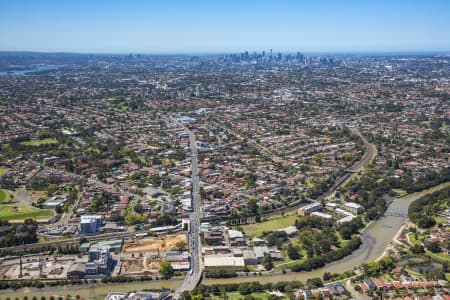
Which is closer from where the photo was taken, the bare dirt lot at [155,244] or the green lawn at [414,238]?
the bare dirt lot at [155,244]

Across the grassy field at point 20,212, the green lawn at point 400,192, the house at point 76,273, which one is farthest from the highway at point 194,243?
the green lawn at point 400,192

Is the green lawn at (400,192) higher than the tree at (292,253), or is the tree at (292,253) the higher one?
the tree at (292,253)

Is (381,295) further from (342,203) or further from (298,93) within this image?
(298,93)

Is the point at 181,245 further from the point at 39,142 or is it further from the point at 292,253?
the point at 39,142

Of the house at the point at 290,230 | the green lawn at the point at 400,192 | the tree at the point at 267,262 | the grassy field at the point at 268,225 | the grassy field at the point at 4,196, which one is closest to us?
the tree at the point at 267,262

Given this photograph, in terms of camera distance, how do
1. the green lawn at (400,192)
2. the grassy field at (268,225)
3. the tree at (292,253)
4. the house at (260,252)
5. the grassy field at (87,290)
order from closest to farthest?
the grassy field at (87,290), the house at (260,252), the tree at (292,253), the grassy field at (268,225), the green lawn at (400,192)

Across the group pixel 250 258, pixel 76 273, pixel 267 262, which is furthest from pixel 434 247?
pixel 76 273

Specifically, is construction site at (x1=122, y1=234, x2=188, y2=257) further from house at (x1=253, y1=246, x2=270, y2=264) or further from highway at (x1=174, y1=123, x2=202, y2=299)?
house at (x1=253, y1=246, x2=270, y2=264)

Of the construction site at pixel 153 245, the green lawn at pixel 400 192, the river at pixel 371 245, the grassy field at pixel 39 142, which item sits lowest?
the river at pixel 371 245

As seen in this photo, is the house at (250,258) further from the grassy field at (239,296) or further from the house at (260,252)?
the grassy field at (239,296)
